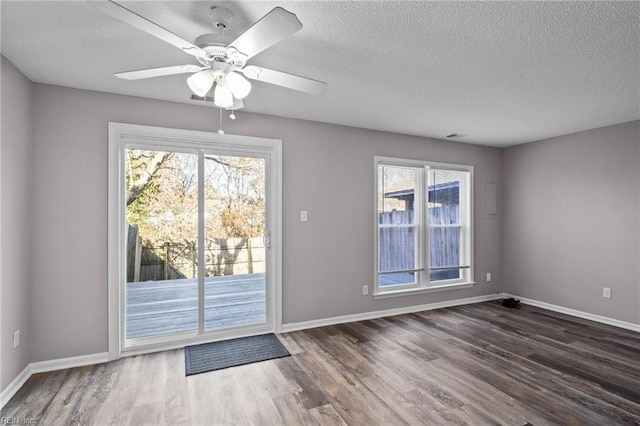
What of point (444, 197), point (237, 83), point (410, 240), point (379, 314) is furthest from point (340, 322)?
point (237, 83)

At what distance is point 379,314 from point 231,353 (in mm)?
2030

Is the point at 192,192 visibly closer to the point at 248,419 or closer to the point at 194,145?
the point at 194,145

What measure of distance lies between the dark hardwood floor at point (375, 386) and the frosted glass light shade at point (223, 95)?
2076 millimetres

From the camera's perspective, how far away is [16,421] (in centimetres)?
214

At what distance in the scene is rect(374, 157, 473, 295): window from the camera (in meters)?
4.59

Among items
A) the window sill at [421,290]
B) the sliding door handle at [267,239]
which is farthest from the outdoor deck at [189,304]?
the window sill at [421,290]

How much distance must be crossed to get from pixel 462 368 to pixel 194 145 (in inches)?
131

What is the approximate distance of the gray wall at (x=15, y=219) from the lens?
238 cm

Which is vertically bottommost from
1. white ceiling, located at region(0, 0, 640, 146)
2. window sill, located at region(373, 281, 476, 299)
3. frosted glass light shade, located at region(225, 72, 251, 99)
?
window sill, located at region(373, 281, 476, 299)

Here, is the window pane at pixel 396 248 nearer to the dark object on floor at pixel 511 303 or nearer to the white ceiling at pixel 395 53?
the dark object on floor at pixel 511 303

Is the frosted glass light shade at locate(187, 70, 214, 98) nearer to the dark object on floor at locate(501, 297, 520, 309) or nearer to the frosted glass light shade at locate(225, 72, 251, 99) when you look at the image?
the frosted glass light shade at locate(225, 72, 251, 99)

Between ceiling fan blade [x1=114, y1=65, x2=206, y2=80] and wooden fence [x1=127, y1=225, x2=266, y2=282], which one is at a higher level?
ceiling fan blade [x1=114, y1=65, x2=206, y2=80]

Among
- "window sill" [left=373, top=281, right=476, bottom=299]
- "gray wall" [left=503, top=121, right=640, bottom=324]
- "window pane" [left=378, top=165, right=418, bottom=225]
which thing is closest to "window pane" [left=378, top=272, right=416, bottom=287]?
"window sill" [left=373, top=281, right=476, bottom=299]

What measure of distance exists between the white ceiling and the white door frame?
369 mm
